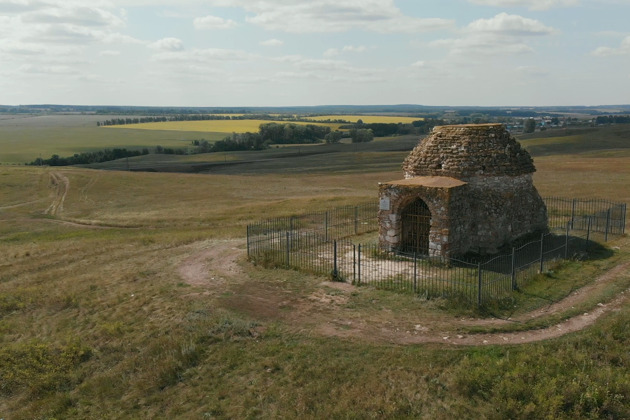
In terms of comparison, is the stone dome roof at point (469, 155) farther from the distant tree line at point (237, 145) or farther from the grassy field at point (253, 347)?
the distant tree line at point (237, 145)

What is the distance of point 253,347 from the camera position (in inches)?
514

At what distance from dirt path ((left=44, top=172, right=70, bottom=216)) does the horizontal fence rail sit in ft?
76.3

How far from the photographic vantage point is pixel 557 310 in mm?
14609

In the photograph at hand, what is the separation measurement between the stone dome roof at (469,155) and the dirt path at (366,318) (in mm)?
5987

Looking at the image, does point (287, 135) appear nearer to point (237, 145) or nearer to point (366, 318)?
point (237, 145)

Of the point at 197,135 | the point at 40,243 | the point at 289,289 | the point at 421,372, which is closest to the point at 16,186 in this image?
the point at 40,243

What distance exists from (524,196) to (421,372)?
1429cm

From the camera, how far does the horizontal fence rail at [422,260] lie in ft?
54.2

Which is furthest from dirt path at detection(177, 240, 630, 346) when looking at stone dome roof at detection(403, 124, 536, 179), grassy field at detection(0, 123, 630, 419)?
stone dome roof at detection(403, 124, 536, 179)

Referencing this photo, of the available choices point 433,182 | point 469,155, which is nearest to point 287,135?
point 469,155

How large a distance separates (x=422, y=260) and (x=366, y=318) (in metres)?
6.46

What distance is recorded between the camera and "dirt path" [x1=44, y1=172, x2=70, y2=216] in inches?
1685

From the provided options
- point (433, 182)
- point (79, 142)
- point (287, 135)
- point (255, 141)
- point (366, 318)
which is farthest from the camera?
Answer: point (79, 142)

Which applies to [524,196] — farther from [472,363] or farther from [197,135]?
[197,135]
